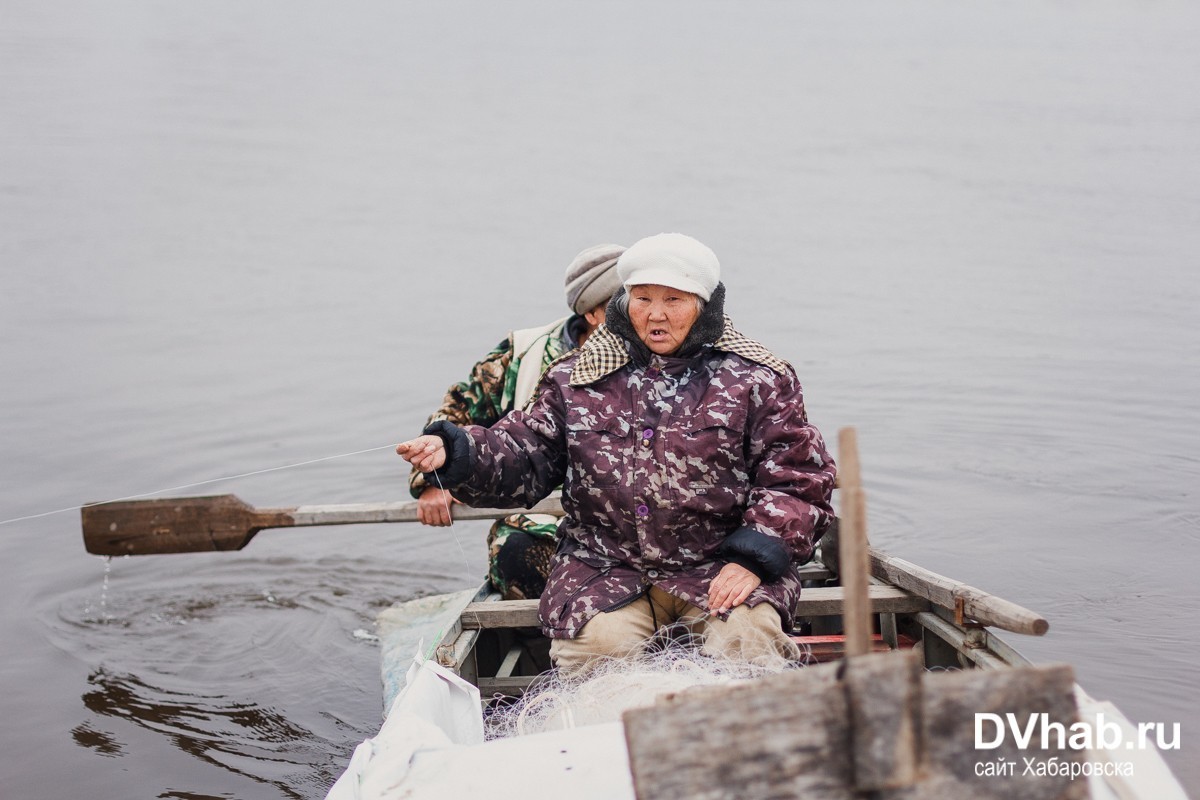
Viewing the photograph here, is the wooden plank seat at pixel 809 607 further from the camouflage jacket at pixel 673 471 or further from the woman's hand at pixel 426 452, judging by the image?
the woman's hand at pixel 426 452

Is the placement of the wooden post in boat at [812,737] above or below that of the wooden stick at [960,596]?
above

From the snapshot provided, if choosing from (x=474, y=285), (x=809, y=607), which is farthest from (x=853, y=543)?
(x=474, y=285)

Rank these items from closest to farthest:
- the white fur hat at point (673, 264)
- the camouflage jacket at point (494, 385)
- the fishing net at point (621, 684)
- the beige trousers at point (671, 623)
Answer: the fishing net at point (621, 684)
the beige trousers at point (671, 623)
the white fur hat at point (673, 264)
the camouflage jacket at point (494, 385)

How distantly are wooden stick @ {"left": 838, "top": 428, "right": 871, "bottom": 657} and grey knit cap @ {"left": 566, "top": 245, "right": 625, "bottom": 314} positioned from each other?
2880mm

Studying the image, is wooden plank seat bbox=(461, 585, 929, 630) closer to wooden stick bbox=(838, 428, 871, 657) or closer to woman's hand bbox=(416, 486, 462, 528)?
woman's hand bbox=(416, 486, 462, 528)

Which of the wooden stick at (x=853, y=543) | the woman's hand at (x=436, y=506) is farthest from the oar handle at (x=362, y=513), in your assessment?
the wooden stick at (x=853, y=543)

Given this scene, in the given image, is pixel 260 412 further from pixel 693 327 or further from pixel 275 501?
pixel 693 327

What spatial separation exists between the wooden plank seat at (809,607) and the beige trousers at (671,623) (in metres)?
0.45

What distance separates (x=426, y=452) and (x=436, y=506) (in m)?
1.02

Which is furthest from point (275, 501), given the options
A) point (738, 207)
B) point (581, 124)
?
point (581, 124)

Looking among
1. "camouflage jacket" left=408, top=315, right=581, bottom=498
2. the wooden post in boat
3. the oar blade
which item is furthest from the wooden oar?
the wooden post in boat

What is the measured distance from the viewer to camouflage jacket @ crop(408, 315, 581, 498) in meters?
5.13

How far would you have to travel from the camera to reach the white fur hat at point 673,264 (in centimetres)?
377

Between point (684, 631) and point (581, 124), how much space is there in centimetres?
2228
